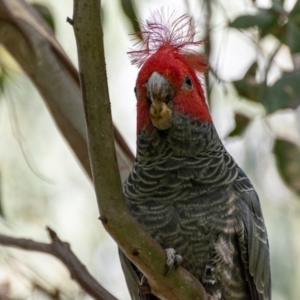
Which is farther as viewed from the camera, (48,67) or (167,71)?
(48,67)

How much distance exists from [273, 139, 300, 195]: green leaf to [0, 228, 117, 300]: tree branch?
886 millimetres

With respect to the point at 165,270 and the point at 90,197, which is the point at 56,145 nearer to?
the point at 90,197

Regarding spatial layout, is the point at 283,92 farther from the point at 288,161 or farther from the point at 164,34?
the point at 164,34

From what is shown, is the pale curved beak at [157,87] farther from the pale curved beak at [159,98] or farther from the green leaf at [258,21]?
the green leaf at [258,21]

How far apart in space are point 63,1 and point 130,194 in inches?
86.0

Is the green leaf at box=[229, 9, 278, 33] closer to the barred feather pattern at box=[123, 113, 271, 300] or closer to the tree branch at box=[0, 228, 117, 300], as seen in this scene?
the barred feather pattern at box=[123, 113, 271, 300]

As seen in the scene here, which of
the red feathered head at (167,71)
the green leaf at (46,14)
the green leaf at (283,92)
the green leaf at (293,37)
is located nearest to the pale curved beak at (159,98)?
the red feathered head at (167,71)

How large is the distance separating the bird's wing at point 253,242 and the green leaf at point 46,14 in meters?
1.09

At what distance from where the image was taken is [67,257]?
2.00m

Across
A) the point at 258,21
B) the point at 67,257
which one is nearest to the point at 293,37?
the point at 258,21

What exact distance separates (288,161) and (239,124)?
0.24 metres

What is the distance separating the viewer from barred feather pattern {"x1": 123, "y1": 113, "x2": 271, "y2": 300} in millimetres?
2109

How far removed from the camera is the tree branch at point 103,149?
1.49 m

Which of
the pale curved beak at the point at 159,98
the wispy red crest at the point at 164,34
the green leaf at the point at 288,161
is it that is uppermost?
the wispy red crest at the point at 164,34
